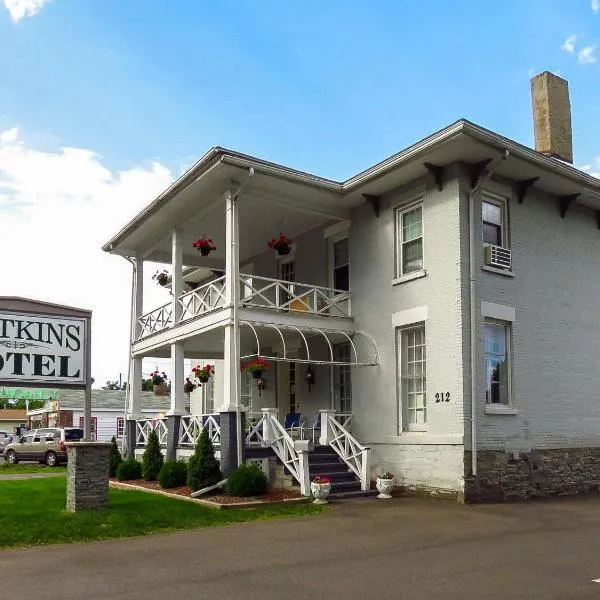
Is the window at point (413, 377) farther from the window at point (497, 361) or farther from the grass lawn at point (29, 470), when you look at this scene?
the grass lawn at point (29, 470)

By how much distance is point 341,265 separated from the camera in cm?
1809

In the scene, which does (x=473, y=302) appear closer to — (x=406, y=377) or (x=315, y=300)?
(x=406, y=377)

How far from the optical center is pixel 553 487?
1524 centimetres

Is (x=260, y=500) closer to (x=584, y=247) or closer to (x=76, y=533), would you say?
(x=76, y=533)

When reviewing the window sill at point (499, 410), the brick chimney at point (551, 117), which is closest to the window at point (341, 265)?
the window sill at point (499, 410)

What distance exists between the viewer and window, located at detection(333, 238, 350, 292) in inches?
707

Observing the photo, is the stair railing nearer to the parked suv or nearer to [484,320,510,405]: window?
[484,320,510,405]: window

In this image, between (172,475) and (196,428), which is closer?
(172,475)

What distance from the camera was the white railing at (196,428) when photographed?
50.6 ft

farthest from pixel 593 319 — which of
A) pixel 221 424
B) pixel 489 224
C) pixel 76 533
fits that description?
pixel 76 533

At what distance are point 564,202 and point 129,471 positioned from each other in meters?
11.9

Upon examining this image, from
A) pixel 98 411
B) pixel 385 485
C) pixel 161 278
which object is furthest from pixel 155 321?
pixel 98 411

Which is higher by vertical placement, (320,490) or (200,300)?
(200,300)

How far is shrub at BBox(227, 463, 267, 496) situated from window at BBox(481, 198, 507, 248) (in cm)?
655
